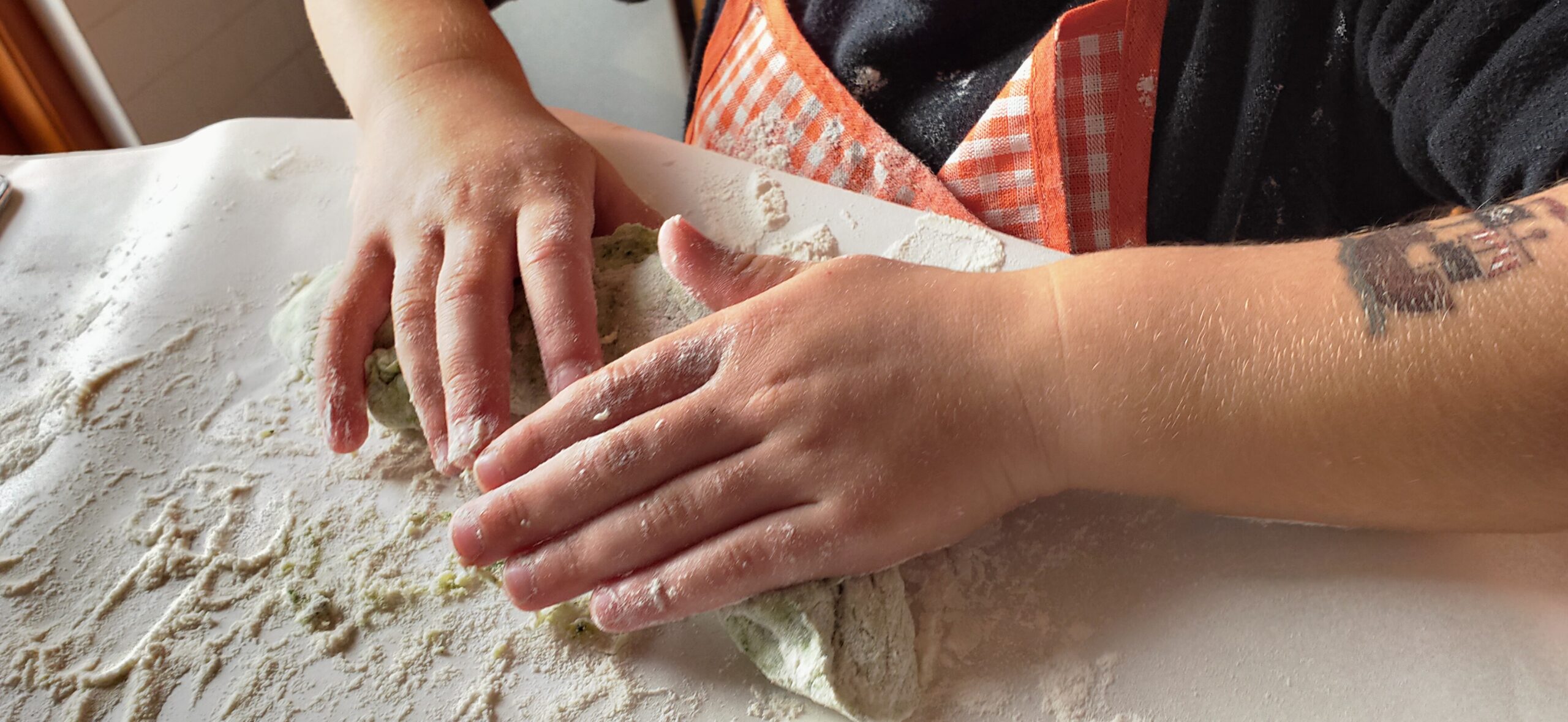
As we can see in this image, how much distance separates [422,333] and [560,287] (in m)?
Result: 0.10

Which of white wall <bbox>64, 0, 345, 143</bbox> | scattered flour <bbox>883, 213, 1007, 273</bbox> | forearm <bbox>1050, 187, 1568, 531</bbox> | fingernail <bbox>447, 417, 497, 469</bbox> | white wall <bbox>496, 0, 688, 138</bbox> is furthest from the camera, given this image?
white wall <bbox>496, 0, 688, 138</bbox>

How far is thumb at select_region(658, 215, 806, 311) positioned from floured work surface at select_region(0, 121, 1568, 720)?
19 centimetres

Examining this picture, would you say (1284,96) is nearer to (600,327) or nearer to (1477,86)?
(1477,86)

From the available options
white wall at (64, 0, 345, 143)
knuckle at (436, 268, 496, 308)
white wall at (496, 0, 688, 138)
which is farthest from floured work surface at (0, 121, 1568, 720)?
white wall at (496, 0, 688, 138)

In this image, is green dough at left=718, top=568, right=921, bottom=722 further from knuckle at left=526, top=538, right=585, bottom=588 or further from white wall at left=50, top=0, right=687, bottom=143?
white wall at left=50, top=0, right=687, bottom=143

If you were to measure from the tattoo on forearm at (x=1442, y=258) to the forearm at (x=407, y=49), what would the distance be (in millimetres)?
616

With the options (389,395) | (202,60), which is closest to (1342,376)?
(389,395)

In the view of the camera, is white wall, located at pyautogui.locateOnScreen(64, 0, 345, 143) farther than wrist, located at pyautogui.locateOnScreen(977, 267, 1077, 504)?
Yes

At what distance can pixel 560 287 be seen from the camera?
592 mm

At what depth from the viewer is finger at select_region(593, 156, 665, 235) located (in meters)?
0.69

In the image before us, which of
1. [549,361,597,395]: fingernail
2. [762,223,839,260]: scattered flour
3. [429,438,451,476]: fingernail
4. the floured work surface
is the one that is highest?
[549,361,597,395]: fingernail

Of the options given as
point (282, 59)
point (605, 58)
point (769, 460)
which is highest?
point (769, 460)

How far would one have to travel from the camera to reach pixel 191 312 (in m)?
0.70

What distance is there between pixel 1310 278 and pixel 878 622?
→ 0.95 ft
